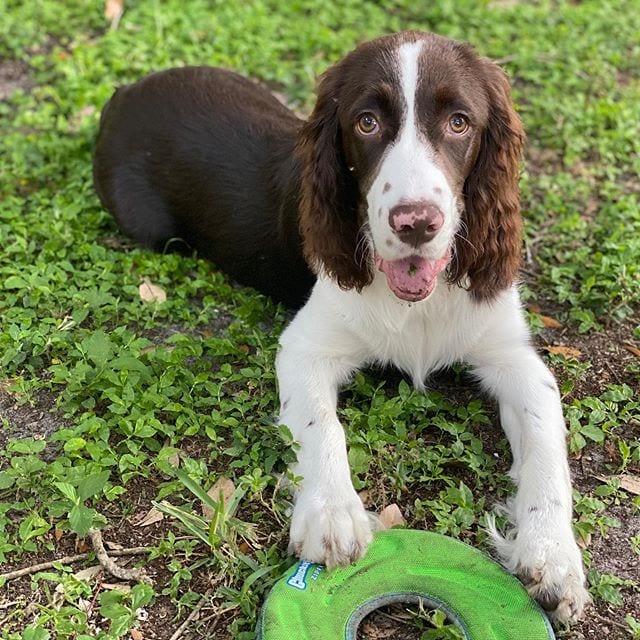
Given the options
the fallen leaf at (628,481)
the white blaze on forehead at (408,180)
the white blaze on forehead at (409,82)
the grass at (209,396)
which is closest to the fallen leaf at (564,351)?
the grass at (209,396)

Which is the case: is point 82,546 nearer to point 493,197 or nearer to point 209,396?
point 209,396

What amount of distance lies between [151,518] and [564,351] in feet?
6.36

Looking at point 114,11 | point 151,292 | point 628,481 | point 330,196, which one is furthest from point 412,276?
point 114,11

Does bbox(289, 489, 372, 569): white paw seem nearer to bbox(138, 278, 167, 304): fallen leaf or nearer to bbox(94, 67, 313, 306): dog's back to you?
bbox(94, 67, 313, 306): dog's back

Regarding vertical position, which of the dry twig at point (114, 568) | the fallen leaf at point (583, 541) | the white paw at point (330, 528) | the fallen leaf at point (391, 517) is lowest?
the dry twig at point (114, 568)

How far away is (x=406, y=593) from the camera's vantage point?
3.00 metres

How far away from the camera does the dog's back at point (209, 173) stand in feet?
14.3

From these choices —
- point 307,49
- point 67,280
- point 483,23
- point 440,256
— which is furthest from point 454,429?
point 483,23

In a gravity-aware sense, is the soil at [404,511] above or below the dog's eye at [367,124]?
below

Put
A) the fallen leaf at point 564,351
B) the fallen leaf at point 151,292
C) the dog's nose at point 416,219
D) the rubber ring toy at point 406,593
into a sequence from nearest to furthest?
the rubber ring toy at point 406,593 < the dog's nose at point 416,219 < the fallen leaf at point 564,351 < the fallen leaf at point 151,292

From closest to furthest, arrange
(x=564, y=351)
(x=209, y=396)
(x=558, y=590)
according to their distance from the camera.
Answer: (x=558, y=590) → (x=209, y=396) → (x=564, y=351)

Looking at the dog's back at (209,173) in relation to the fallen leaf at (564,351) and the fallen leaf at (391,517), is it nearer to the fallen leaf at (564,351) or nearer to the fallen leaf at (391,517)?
the fallen leaf at (564,351)

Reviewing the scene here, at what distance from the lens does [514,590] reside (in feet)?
9.84

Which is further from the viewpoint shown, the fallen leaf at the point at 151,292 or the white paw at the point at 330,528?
the fallen leaf at the point at 151,292
